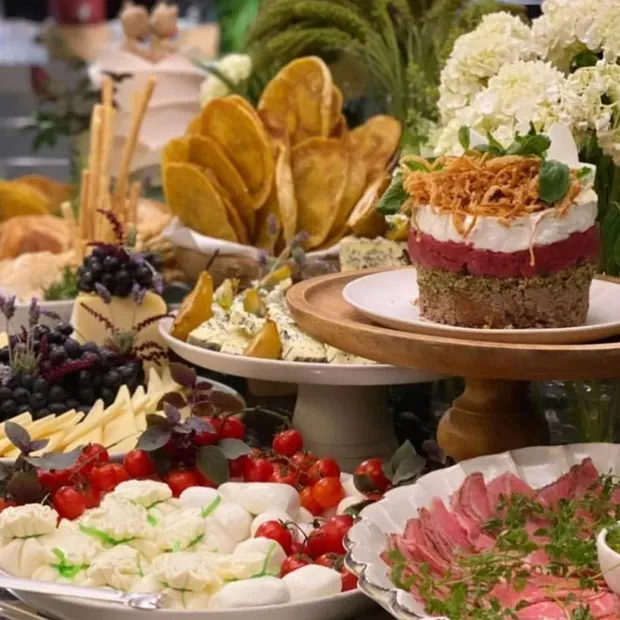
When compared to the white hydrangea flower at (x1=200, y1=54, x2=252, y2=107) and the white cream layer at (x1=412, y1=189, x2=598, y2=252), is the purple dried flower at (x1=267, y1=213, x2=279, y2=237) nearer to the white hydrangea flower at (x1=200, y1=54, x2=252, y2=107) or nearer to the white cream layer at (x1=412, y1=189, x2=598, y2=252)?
the white hydrangea flower at (x1=200, y1=54, x2=252, y2=107)

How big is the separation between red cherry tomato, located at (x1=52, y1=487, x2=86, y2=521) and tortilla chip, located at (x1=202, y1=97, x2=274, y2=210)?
2.82ft

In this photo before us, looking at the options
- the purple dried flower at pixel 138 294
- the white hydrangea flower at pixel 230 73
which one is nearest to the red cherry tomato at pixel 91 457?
the purple dried flower at pixel 138 294

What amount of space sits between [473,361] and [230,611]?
28 cm

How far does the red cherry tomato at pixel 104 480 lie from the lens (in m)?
1.14

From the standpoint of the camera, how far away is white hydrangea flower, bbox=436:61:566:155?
121cm

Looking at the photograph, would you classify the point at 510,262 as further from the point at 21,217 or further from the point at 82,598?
the point at 21,217

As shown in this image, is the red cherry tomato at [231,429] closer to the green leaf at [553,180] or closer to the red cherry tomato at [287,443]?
the red cherry tomato at [287,443]

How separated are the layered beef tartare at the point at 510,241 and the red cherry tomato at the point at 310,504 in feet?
0.68

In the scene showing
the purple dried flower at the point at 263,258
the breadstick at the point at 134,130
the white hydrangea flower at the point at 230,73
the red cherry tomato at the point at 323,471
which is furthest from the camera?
the white hydrangea flower at the point at 230,73

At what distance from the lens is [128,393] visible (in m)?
1.41

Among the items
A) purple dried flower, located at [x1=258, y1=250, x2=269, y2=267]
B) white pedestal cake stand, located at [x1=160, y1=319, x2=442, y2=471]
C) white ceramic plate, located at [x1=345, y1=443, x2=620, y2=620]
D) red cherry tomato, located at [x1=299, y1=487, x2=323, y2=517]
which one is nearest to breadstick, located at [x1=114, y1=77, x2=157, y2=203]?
purple dried flower, located at [x1=258, y1=250, x2=269, y2=267]

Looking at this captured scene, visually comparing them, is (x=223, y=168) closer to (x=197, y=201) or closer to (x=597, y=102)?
(x=197, y=201)

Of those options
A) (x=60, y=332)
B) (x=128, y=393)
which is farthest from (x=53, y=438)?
(x=60, y=332)

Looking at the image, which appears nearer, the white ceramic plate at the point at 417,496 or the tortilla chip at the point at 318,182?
the white ceramic plate at the point at 417,496
